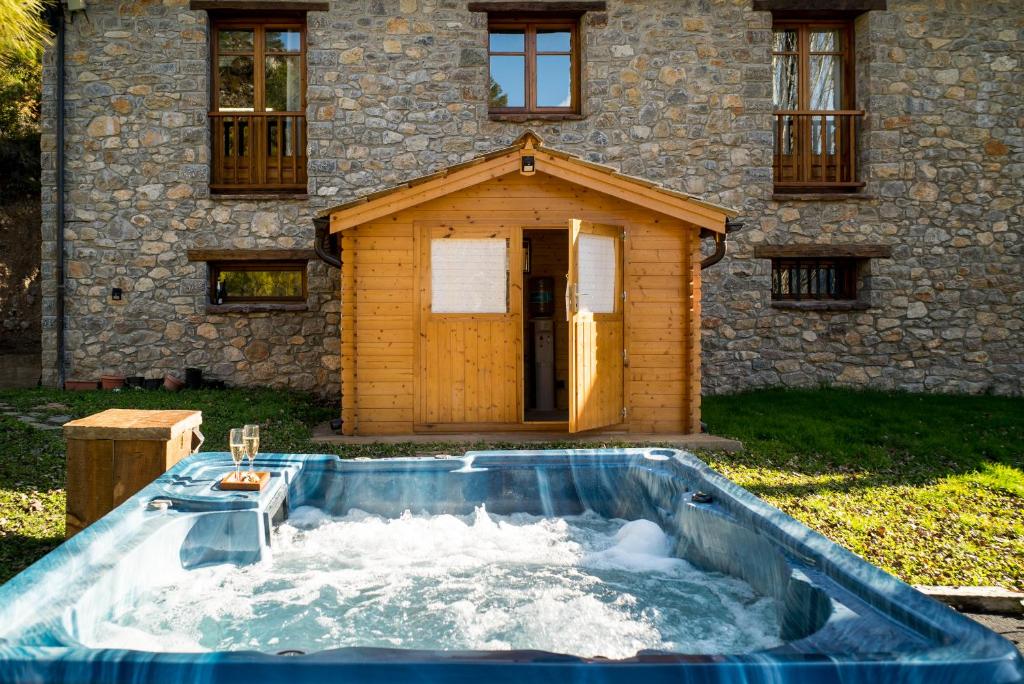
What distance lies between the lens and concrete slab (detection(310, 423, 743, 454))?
249 inches

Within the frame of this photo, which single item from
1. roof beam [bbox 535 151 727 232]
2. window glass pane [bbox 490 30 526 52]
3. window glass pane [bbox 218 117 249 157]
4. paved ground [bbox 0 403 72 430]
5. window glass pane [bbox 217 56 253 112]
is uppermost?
window glass pane [bbox 490 30 526 52]

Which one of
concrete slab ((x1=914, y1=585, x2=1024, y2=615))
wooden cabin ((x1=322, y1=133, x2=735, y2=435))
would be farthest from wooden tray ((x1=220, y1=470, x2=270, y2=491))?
wooden cabin ((x1=322, y1=133, x2=735, y2=435))

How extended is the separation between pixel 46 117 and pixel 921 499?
410 inches

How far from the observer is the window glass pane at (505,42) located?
30.6 feet

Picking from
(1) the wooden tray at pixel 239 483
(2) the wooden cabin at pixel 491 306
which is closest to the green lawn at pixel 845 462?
(2) the wooden cabin at pixel 491 306

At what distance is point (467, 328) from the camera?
265 inches

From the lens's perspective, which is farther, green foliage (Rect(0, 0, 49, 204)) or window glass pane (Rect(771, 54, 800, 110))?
green foliage (Rect(0, 0, 49, 204))

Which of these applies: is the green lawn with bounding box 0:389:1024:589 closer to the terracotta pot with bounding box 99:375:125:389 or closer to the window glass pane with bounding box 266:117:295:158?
the terracotta pot with bounding box 99:375:125:389

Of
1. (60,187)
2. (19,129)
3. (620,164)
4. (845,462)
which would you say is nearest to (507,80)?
(620,164)

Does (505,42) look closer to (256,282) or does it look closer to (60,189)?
(256,282)

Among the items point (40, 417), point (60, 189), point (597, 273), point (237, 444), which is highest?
point (60, 189)

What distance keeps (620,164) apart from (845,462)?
4800mm

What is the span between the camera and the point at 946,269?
9.30 meters

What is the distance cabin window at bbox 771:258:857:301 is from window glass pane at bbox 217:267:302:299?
6.45m
